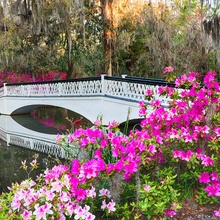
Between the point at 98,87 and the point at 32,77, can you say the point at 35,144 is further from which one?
the point at 32,77

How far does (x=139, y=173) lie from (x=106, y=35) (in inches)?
410

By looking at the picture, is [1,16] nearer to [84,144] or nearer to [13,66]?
[13,66]

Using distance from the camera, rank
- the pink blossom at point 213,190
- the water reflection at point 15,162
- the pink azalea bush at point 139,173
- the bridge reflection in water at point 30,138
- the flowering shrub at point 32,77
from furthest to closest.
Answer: the flowering shrub at point 32,77, the bridge reflection in water at point 30,138, the water reflection at point 15,162, the pink blossom at point 213,190, the pink azalea bush at point 139,173

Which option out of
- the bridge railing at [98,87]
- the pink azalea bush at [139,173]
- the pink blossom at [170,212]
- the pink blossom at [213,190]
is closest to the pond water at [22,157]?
the pink azalea bush at [139,173]

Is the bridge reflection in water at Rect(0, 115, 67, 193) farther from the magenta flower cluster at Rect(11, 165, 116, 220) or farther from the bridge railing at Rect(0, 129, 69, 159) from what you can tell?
the magenta flower cluster at Rect(11, 165, 116, 220)

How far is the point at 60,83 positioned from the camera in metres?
11.1

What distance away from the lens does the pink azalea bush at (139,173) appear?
2.03 meters

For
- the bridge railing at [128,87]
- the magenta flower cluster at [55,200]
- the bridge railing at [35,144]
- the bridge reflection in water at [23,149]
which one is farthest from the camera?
the bridge railing at [128,87]

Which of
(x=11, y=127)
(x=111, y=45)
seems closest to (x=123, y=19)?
(x=111, y=45)

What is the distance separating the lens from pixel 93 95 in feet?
31.8

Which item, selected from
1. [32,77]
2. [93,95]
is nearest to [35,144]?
[93,95]

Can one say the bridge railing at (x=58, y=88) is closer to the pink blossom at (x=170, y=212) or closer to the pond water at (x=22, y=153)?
the pond water at (x=22, y=153)

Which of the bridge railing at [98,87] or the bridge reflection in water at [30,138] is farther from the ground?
the bridge railing at [98,87]

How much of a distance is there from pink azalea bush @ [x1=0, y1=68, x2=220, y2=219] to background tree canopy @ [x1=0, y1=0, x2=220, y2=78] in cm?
875
